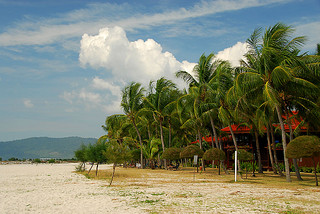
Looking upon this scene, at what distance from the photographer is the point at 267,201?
40.0 ft

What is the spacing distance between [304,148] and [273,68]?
523 cm

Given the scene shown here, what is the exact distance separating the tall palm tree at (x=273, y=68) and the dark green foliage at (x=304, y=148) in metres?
1.42

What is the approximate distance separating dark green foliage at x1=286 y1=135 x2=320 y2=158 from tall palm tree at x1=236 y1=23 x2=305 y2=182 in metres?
1.42

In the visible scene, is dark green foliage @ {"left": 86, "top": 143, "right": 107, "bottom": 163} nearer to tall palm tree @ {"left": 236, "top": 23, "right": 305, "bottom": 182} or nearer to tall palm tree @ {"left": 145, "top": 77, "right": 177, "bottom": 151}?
tall palm tree @ {"left": 145, "top": 77, "right": 177, "bottom": 151}

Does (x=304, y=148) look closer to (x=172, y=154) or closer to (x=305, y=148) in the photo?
(x=305, y=148)

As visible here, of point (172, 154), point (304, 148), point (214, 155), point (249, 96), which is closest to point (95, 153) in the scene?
point (172, 154)

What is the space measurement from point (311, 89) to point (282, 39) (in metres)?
3.79

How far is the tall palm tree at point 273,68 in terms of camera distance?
18.3m

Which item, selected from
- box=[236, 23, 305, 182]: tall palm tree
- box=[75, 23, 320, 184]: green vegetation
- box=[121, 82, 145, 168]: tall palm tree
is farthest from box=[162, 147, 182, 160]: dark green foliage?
box=[236, 23, 305, 182]: tall palm tree

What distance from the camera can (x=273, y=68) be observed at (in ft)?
63.1

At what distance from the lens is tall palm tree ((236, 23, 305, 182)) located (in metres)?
18.3

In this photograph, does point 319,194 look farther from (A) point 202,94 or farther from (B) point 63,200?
(A) point 202,94

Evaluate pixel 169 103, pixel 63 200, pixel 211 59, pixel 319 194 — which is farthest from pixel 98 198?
pixel 169 103

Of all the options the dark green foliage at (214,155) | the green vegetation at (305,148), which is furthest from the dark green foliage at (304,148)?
the dark green foliage at (214,155)
